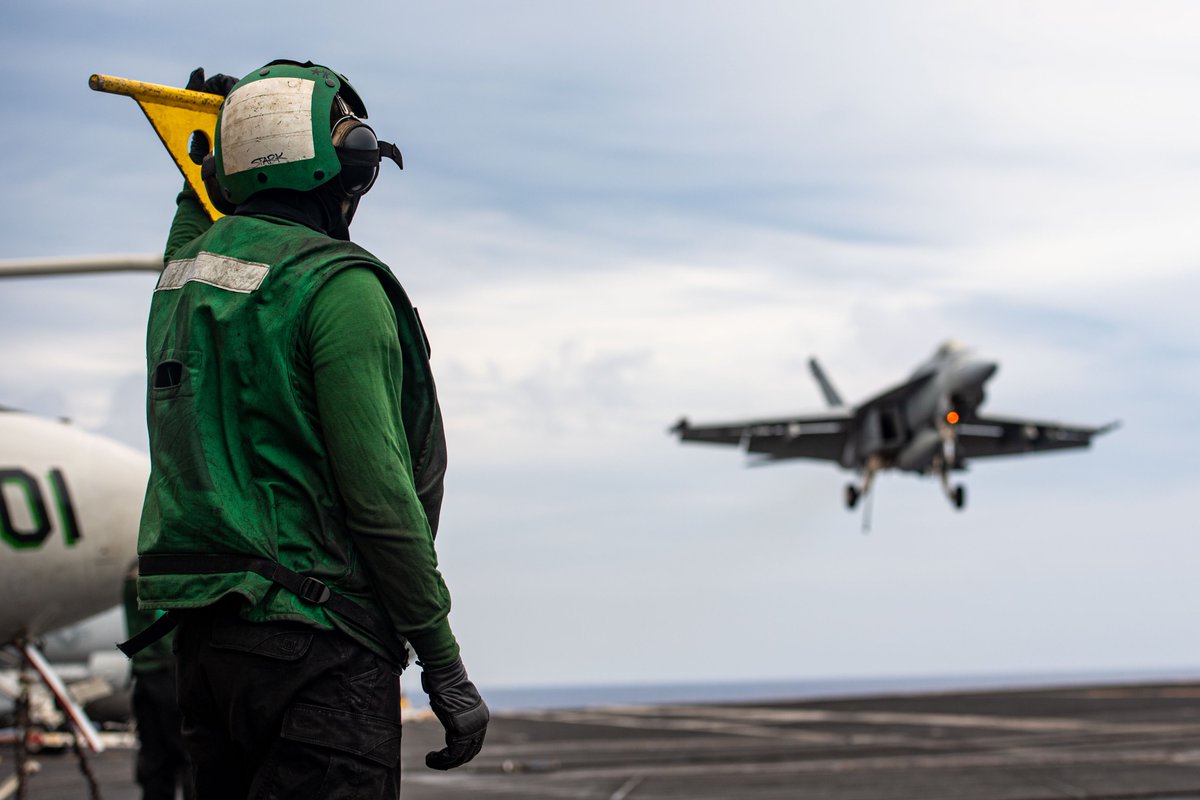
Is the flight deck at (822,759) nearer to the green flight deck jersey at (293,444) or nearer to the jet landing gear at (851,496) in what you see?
the green flight deck jersey at (293,444)

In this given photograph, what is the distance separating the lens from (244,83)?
3.03 meters

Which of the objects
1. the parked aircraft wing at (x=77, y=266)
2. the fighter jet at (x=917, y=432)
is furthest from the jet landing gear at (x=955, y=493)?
the parked aircraft wing at (x=77, y=266)

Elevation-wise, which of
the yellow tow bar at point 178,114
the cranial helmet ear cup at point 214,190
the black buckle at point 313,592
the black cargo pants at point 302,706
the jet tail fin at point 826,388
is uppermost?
the jet tail fin at point 826,388

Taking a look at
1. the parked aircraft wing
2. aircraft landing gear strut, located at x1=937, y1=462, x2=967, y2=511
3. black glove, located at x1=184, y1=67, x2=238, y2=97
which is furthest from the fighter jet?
black glove, located at x1=184, y1=67, x2=238, y2=97

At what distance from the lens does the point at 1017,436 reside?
46.0 metres

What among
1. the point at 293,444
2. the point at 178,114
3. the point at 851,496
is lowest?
the point at 293,444

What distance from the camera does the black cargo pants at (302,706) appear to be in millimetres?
2707

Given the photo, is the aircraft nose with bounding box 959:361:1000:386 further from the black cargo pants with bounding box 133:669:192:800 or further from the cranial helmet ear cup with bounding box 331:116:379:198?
the cranial helmet ear cup with bounding box 331:116:379:198

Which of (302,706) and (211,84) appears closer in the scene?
(302,706)

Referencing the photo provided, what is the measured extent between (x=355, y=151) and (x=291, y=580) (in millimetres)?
1015

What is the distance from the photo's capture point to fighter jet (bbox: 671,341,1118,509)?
37.6 metres

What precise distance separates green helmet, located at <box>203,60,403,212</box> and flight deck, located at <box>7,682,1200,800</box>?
32.5 feet

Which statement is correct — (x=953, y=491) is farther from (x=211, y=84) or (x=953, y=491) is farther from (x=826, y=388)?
(x=211, y=84)

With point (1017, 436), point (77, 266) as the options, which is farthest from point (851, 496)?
point (77, 266)
